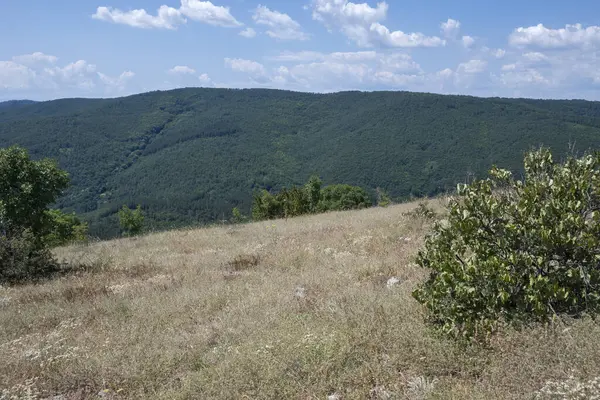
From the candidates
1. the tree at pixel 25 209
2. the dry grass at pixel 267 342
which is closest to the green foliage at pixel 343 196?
the tree at pixel 25 209

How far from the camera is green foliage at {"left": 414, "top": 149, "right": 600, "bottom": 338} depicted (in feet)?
Answer: 12.5

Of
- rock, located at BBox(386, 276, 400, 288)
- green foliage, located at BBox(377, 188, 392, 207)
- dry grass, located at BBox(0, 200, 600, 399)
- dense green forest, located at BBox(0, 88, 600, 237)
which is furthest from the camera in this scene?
dense green forest, located at BBox(0, 88, 600, 237)

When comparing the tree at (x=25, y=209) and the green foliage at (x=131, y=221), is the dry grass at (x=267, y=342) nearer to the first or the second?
the tree at (x=25, y=209)

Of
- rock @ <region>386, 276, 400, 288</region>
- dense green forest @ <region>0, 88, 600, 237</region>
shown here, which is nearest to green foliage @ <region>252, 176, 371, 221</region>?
rock @ <region>386, 276, 400, 288</region>

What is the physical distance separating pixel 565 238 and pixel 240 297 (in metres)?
4.77

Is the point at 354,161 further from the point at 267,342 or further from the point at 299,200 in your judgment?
the point at 267,342

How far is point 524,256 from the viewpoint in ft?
Result: 12.7

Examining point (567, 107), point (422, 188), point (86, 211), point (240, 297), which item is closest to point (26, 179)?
point (240, 297)

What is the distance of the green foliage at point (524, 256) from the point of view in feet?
12.5

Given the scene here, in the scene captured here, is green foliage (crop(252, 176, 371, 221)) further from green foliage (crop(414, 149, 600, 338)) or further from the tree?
green foliage (crop(414, 149, 600, 338))

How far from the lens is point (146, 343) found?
5.29 metres

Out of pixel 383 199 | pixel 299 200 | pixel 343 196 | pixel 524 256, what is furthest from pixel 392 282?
pixel 343 196

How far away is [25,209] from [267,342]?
9878 mm

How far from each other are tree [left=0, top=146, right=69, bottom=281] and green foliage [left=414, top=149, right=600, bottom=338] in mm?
9973
